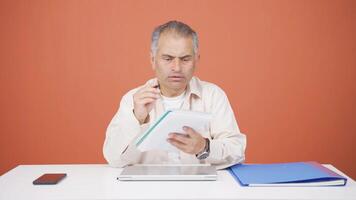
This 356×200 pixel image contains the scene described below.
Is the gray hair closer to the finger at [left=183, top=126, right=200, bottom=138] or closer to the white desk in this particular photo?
the finger at [left=183, top=126, right=200, bottom=138]

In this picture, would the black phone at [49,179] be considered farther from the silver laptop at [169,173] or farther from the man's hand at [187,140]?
the man's hand at [187,140]

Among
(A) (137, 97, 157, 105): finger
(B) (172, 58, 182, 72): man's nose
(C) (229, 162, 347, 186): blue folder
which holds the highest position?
→ (B) (172, 58, 182, 72): man's nose

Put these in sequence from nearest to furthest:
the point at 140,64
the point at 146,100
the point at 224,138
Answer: the point at 146,100 < the point at 224,138 < the point at 140,64

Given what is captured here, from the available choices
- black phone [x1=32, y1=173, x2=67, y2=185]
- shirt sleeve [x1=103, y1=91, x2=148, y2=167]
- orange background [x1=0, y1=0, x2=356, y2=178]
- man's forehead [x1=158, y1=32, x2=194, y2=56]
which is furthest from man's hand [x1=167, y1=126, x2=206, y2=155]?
orange background [x1=0, y1=0, x2=356, y2=178]

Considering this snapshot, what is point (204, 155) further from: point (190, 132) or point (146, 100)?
point (146, 100)

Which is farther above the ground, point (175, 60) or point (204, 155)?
point (175, 60)

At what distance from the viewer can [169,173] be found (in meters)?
1.62

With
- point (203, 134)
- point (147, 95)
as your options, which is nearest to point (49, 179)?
point (147, 95)

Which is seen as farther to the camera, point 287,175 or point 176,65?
point 176,65

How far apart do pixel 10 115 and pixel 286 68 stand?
2120mm

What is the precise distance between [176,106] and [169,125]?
0.66m

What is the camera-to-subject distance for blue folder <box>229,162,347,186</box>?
4.91ft

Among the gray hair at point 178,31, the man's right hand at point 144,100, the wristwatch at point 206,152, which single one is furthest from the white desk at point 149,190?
the gray hair at point 178,31

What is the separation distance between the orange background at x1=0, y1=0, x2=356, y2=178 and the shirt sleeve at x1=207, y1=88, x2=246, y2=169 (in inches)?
51.1
